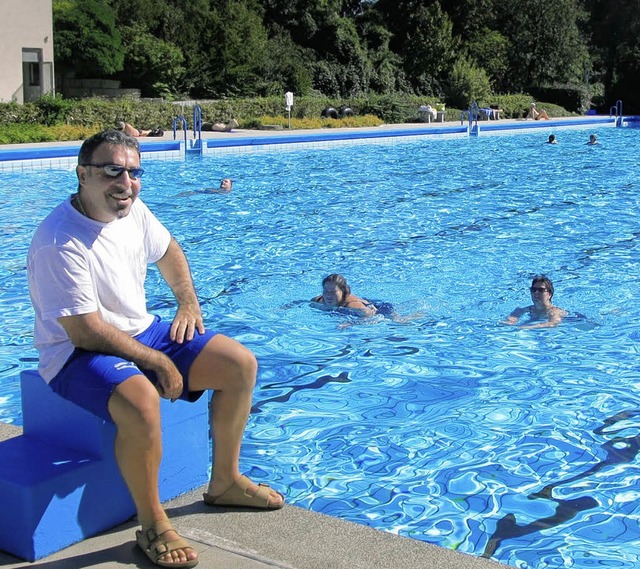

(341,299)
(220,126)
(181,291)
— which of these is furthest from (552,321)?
(220,126)

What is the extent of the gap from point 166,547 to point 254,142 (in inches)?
782

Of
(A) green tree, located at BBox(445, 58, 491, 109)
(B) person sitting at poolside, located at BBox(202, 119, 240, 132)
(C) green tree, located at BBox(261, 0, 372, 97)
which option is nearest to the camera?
(B) person sitting at poolside, located at BBox(202, 119, 240, 132)

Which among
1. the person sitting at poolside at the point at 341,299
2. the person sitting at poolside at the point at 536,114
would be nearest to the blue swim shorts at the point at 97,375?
the person sitting at poolside at the point at 341,299

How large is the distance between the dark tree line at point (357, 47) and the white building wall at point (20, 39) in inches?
142

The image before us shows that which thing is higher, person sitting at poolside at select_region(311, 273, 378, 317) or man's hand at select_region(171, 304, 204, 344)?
man's hand at select_region(171, 304, 204, 344)

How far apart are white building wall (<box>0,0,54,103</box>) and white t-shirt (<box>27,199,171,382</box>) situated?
1021 inches

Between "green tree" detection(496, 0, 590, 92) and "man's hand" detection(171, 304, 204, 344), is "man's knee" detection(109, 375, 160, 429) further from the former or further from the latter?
"green tree" detection(496, 0, 590, 92)

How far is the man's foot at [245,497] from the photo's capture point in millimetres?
3121

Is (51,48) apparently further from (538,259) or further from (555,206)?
(538,259)

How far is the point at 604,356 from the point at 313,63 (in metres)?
35.0

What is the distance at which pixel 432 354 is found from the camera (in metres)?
6.40

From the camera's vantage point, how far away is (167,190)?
14906 mm

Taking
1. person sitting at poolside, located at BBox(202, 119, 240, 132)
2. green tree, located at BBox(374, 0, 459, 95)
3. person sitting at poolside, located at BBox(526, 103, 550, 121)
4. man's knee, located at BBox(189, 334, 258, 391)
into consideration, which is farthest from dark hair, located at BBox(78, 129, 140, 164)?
green tree, located at BBox(374, 0, 459, 95)

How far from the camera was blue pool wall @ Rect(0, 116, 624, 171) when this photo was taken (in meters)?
17.2
